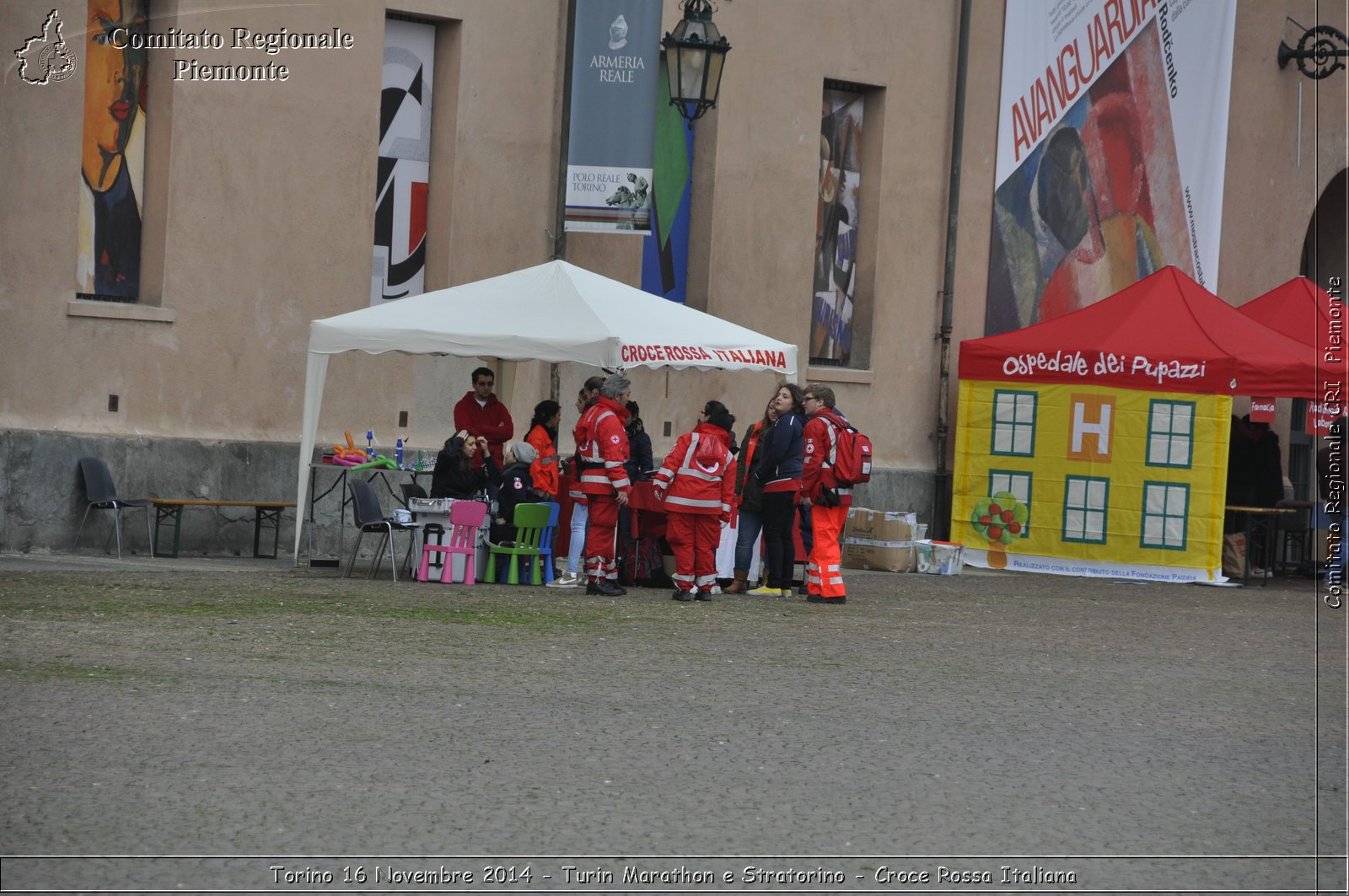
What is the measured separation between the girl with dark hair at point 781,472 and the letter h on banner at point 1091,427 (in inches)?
213

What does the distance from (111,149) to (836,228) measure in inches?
351

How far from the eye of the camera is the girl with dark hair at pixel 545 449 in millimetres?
14734

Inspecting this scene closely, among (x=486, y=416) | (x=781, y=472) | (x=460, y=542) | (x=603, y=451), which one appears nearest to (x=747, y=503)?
(x=781, y=472)

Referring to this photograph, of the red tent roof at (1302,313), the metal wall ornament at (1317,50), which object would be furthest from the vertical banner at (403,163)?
the metal wall ornament at (1317,50)

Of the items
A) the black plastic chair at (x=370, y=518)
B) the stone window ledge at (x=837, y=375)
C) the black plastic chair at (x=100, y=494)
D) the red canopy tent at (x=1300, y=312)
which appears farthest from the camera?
the stone window ledge at (x=837, y=375)

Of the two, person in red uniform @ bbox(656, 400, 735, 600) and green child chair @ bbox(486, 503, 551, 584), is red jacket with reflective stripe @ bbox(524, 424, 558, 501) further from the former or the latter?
person in red uniform @ bbox(656, 400, 735, 600)

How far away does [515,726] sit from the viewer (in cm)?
796

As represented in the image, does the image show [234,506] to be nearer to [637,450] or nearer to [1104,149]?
[637,450]

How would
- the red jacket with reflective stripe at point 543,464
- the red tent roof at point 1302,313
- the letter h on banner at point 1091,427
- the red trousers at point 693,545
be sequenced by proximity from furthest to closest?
the red tent roof at point 1302,313
the letter h on banner at point 1091,427
the red jacket with reflective stripe at point 543,464
the red trousers at point 693,545

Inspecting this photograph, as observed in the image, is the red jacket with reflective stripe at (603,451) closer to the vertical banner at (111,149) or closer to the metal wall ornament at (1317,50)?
the vertical banner at (111,149)

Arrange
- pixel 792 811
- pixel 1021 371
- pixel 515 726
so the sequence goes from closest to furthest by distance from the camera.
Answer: pixel 792 811
pixel 515 726
pixel 1021 371

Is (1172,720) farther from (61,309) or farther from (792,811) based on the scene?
(61,309)

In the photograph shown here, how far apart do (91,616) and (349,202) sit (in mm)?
7148

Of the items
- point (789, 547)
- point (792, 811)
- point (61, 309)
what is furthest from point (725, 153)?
point (792, 811)
